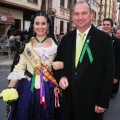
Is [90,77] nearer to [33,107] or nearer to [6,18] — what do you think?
[33,107]

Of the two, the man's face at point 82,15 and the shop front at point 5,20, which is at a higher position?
the shop front at point 5,20

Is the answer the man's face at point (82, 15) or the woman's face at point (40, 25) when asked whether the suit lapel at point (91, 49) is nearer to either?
the man's face at point (82, 15)

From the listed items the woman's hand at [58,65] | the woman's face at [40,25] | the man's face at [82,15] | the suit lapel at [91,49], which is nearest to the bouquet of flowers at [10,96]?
the woman's hand at [58,65]

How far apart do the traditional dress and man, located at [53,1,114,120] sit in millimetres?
358

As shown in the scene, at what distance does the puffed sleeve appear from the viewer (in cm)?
283

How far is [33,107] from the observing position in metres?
2.81

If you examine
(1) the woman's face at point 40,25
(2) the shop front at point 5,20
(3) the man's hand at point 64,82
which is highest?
(2) the shop front at point 5,20

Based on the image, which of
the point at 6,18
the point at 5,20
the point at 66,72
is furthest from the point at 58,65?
the point at 6,18

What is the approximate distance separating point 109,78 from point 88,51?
32cm

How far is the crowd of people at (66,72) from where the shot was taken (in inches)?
90.1

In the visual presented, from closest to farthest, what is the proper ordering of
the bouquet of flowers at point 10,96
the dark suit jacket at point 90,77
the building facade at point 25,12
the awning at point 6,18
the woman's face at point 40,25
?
1. the dark suit jacket at point 90,77
2. the bouquet of flowers at point 10,96
3. the woman's face at point 40,25
4. the awning at point 6,18
5. the building facade at point 25,12

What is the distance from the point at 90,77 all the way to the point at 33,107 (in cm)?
87

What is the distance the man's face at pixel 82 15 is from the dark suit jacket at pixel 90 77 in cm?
9

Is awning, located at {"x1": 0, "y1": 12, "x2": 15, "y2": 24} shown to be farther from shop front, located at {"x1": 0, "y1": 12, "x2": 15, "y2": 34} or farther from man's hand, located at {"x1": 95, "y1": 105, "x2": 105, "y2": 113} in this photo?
man's hand, located at {"x1": 95, "y1": 105, "x2": 105, "y2": 113}
